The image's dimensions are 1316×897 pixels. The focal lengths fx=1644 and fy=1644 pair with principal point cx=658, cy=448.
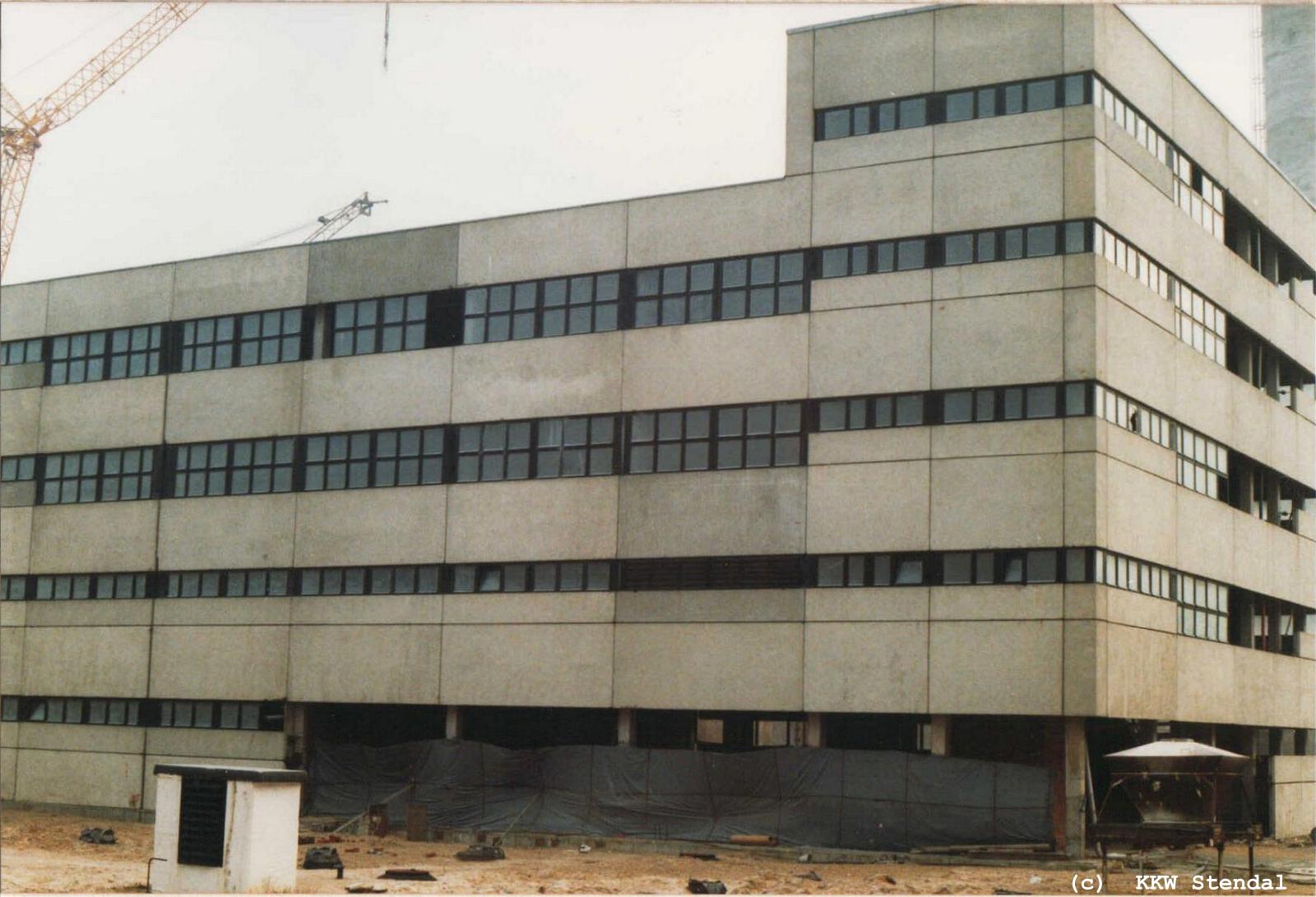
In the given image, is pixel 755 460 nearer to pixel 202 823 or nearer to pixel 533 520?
pixel 533 520

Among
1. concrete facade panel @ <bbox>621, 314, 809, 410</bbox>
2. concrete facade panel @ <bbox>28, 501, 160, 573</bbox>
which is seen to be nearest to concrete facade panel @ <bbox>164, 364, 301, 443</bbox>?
concrete facade panel @ <bbox>28, 501, 160, 573</bbox>

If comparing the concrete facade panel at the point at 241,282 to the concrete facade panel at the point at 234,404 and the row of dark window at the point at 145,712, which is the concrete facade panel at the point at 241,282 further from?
the row of dark window at the point at 145,712

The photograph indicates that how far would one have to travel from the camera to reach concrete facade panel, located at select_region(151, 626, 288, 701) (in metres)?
55.2

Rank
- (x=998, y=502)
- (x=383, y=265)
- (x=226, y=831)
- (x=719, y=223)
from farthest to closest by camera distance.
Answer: (x=383, y=265), (x=719, y=223), (x=998, y=502), (x=226, y=831)

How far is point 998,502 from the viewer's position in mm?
44375

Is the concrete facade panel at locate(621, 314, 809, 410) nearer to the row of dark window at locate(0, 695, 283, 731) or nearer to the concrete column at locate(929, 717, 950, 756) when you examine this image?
the concrete column at locate(929, 717, 950, 756)

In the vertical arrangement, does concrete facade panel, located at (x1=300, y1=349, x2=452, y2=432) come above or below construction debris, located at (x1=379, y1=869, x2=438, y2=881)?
above

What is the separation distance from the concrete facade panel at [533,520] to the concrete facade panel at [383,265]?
7.28 metres

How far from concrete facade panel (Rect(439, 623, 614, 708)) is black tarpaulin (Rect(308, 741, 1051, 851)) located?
1690 millimetres

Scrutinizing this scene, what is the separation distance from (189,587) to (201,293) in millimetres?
10493

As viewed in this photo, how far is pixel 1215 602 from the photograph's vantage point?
52.7 meters

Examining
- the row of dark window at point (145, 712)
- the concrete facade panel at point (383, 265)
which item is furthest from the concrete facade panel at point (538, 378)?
the row of dark window at point (145, 712)

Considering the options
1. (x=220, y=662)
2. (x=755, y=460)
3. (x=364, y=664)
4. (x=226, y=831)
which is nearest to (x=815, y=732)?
(x=755, y=460)

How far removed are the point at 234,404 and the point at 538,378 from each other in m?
12.4
